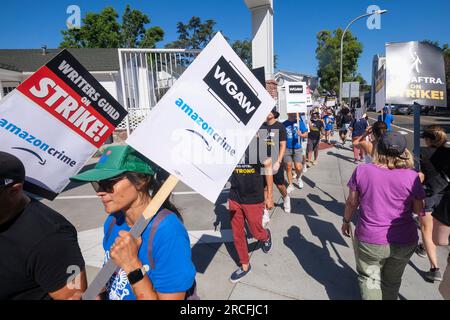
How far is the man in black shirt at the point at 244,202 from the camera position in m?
3.05

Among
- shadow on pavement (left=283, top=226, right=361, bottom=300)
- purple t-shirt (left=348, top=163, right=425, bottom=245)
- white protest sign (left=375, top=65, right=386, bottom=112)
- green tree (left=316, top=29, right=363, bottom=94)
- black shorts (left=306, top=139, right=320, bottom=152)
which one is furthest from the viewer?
green tree (left=316, top=29, right=363, bottom=94)

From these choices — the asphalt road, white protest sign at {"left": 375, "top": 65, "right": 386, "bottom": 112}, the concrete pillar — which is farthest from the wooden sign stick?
the asphalt road

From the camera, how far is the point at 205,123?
4.78ft

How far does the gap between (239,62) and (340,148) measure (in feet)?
39.6

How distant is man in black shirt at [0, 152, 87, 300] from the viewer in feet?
4.12

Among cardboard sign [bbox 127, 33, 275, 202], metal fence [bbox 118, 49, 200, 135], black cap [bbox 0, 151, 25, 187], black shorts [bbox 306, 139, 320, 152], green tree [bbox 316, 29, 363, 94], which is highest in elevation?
green tree [bbox 316, 29, 363, 94]

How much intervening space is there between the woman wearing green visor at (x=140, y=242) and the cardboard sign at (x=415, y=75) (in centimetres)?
334

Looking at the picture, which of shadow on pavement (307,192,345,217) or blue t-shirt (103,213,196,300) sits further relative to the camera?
shadow on pavement (307,192,345,217)

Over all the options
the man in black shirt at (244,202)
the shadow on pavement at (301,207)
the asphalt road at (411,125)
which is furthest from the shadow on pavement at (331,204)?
the asphalt road at (411,125)

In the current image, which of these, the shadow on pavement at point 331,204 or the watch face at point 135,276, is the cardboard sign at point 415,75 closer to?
the shadow on pavement at point 331,204

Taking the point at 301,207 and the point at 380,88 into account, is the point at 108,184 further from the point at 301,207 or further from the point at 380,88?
the point at 301,207

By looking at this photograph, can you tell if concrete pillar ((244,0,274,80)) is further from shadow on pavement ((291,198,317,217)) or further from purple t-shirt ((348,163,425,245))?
purple t-shirt ((348,163,425,245))

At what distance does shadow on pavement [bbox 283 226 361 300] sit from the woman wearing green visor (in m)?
2.07
